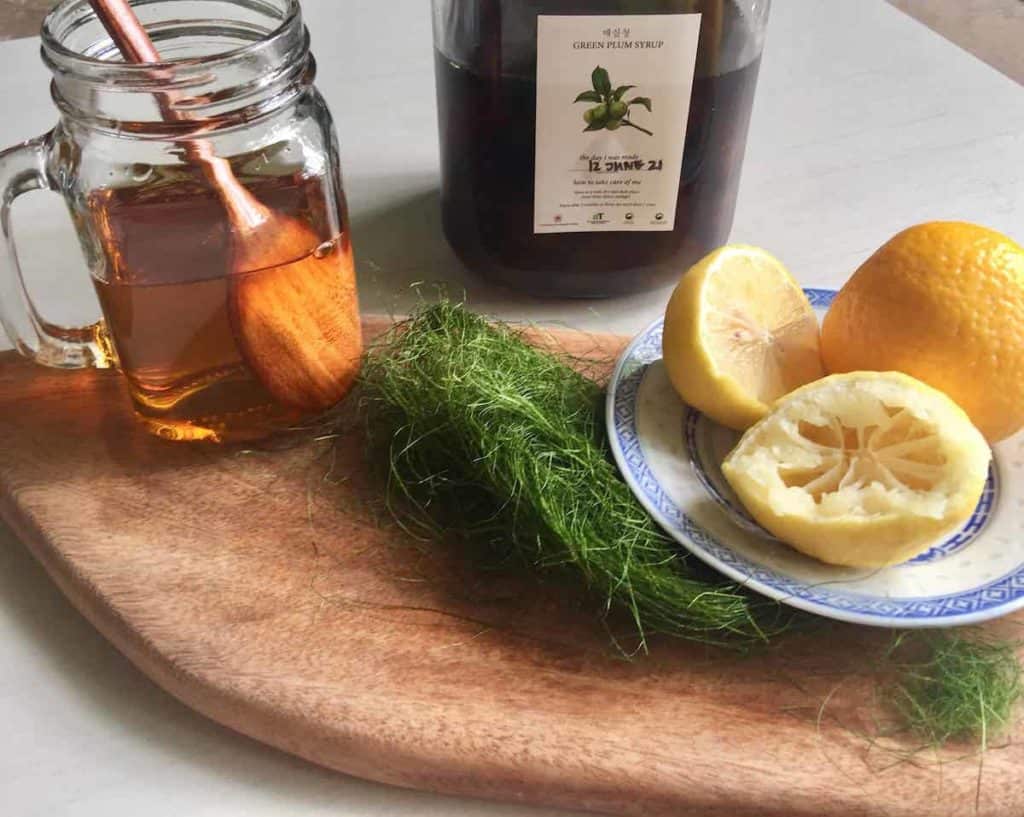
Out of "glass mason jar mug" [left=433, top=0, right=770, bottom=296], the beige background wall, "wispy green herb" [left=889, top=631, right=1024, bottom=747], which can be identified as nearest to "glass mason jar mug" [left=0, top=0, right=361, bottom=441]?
A: "glass mason jar mug" [left=433, top=0, right=770, bottom=296]

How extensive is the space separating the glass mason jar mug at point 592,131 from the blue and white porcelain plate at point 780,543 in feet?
0.47

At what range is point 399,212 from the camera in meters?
0.97

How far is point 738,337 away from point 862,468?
126 mm

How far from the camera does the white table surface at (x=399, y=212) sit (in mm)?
533

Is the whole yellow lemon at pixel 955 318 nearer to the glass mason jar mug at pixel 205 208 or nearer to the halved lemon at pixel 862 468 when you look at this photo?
the halved lemon at pixel 862 468

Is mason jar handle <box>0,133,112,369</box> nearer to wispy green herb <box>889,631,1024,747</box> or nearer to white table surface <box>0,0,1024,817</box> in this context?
white table surface <box>0,0,1024,817</box>

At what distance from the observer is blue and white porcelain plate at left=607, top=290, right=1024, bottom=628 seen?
1.79 ft

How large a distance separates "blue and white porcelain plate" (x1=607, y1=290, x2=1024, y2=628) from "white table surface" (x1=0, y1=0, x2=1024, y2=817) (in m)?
0.17

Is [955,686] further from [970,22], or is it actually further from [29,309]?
[970,22]

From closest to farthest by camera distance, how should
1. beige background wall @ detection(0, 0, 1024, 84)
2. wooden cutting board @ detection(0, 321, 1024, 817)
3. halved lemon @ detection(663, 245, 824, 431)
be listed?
wooden cutting board @ detection(0, 321, 1024, 817)
halved lemon @ detection(663, 245, 824, 431)
beige background wall @ detection(0, 0, 1024, 84)

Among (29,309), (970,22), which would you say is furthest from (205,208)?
(970,22)

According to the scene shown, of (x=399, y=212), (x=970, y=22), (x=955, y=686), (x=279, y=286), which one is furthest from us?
(x=970, y=22)

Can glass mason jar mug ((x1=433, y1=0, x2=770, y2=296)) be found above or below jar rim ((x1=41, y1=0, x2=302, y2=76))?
below

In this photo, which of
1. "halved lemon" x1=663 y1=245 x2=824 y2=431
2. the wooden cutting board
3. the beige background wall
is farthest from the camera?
the beige background wall
